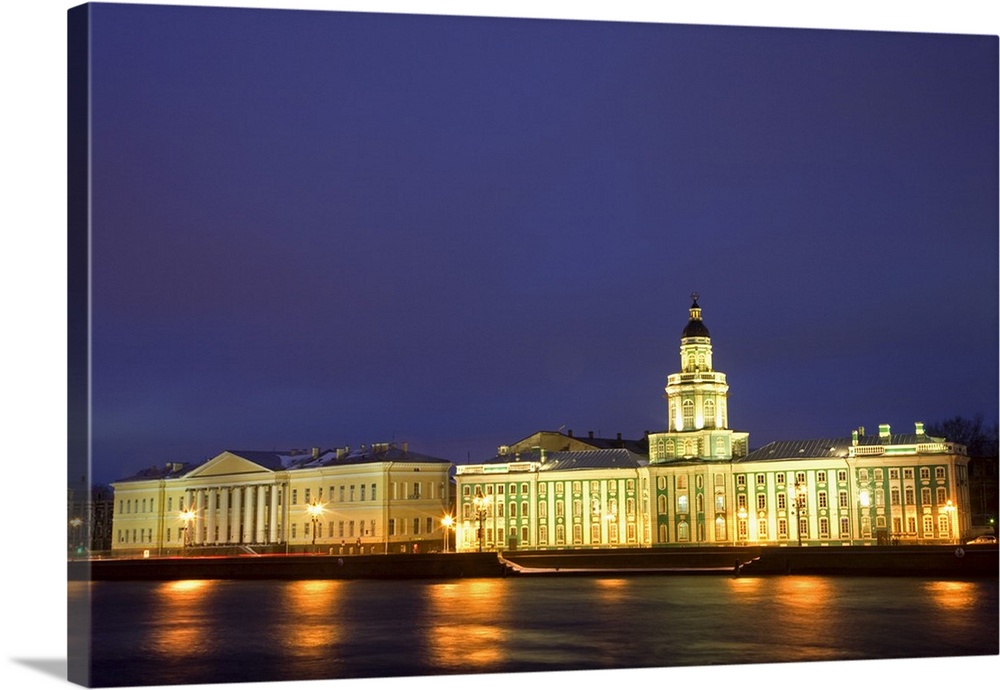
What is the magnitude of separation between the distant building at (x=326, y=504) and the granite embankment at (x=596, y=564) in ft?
14.1

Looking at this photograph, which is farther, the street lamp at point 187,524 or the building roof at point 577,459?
the building roof at point 577,459

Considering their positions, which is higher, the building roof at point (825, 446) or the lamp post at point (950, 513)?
the building roof at point (825, 446)

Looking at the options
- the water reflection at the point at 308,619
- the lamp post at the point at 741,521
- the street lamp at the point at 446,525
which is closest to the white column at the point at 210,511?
the water reflection at the point at 308,619

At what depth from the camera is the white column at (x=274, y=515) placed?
3938 cm

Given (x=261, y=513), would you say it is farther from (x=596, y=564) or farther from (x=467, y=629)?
(x=467, y=629)

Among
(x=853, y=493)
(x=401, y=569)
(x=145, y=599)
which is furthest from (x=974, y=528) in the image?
(x=145, y=599)

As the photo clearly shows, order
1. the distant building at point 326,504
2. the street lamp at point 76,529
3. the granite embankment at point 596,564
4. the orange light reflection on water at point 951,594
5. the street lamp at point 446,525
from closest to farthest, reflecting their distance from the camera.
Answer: the street lamp at point 76,529 < the orange light reflection on water at point 951,594 < the granite embankment at point 596,564 < the distant building at point 326,504 < the street lamp at point 446,525

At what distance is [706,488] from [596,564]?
64.8 ft

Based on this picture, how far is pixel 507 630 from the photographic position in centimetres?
1413

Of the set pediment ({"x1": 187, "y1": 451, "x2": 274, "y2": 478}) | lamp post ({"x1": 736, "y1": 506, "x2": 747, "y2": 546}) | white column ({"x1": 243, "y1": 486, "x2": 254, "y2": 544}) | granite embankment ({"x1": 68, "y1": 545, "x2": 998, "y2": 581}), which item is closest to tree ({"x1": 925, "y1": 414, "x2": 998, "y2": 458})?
granite embankment ({"x1": 68, "y1": 545, "x2": 998, "y2": 581})

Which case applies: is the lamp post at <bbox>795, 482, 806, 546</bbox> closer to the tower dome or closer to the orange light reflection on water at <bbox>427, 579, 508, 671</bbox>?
the tower dome

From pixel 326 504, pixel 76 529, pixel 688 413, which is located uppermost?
pixel 688 413

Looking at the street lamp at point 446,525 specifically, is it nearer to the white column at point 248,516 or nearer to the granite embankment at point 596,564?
the white column at point 248,516

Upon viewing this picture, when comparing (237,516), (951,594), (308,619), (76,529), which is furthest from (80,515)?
(237,516)
